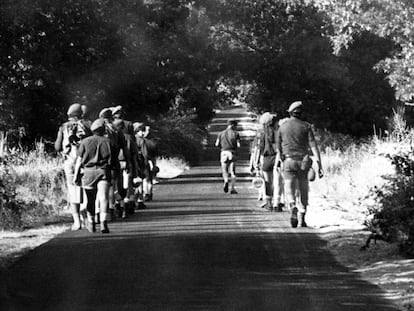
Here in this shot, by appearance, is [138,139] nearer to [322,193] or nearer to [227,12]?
[322,193]

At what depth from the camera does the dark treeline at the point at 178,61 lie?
29.6 m

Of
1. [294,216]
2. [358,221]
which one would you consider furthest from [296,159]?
[358,221]

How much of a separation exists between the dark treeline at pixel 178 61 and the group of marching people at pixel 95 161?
931 cm

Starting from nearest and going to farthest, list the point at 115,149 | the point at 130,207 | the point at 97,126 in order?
the point at 97,126 < the point at 115,149 < the point at 130,207

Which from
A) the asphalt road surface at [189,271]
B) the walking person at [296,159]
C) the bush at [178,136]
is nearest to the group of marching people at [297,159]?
the walking person at [296,159]

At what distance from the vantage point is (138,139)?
21719mm

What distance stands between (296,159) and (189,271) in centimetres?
535

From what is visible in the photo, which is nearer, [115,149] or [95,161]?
[95,161]

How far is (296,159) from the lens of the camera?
16.8m

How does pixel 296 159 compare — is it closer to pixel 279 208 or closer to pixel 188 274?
pixel 279 208

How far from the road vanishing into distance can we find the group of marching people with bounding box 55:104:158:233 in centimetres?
53

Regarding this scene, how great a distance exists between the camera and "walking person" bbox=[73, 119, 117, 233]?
52.5 ft

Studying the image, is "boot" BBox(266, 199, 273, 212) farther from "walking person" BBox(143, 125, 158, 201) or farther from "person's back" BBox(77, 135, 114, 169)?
"person's back" BBox(77, 135, 114, 169)

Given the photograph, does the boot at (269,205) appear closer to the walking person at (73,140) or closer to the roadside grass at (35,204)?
the roadside grass at (35,204)
